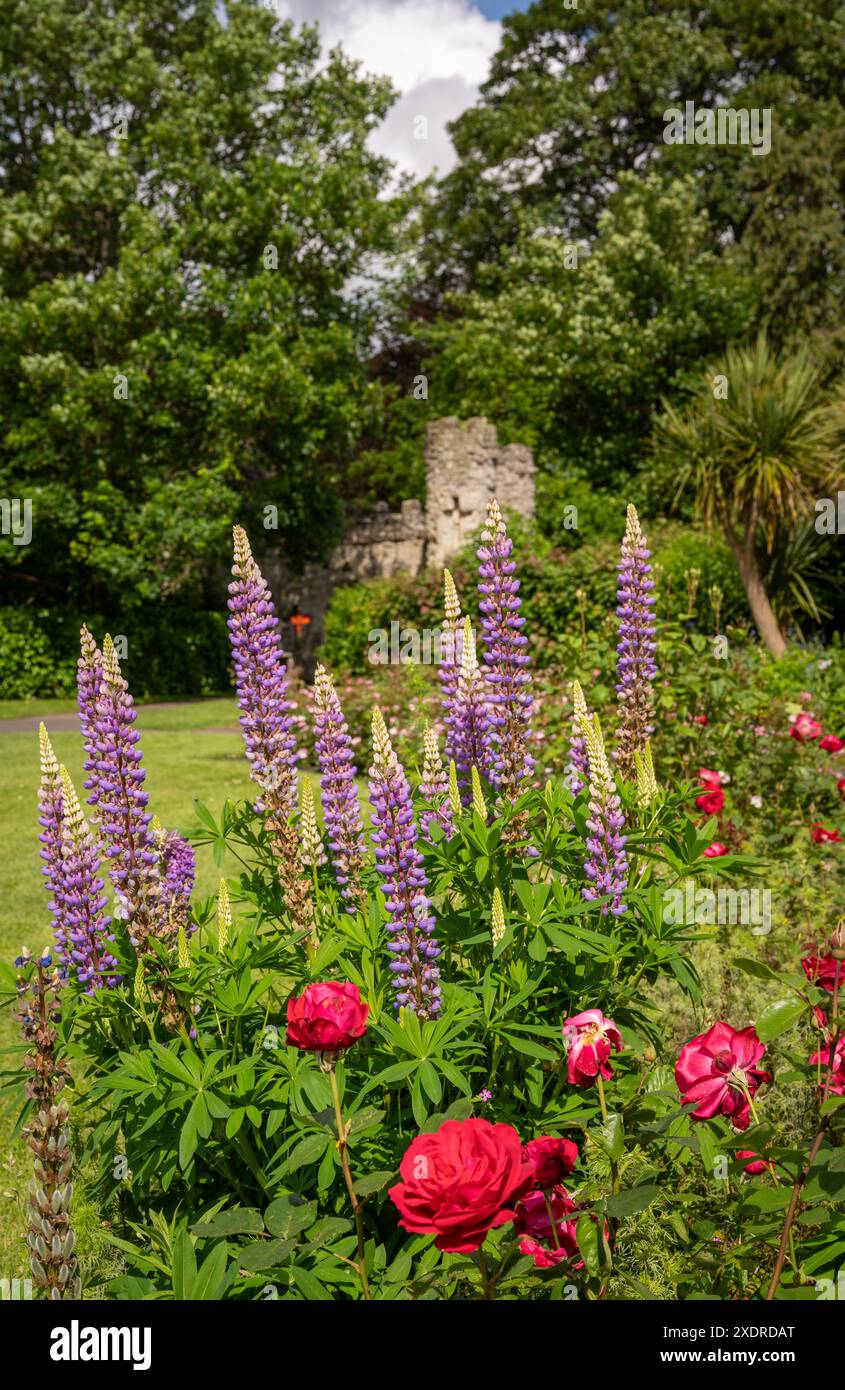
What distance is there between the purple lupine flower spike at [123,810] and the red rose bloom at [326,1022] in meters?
0.87

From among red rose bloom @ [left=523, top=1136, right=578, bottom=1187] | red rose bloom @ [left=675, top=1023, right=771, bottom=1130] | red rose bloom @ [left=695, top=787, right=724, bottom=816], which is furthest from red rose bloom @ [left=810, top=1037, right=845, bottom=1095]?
red rose bloom @ [left=695, top=787, right=724, bottom=816]

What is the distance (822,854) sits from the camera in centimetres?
620

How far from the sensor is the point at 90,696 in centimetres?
281

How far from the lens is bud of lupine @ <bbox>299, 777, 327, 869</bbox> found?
275 centimetres

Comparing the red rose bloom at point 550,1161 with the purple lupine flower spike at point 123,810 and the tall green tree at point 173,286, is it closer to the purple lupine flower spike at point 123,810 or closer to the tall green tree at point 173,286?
the purple lupine flower spike at point 123,810

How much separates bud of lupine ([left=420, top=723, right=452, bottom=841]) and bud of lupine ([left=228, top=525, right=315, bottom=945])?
36 centimetres

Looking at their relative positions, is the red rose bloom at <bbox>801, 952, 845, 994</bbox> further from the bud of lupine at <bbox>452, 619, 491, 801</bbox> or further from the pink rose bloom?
the bud of lupine at <bbox>452, 619, 491, 801</bbox>

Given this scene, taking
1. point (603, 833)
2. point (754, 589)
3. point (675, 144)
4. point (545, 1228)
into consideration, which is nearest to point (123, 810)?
point (603, 833)

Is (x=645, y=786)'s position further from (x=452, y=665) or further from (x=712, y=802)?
(x=712, y=802)

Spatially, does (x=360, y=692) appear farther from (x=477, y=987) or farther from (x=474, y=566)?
(x=477, y=987)

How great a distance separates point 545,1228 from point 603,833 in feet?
3.12

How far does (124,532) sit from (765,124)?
51.3 ft

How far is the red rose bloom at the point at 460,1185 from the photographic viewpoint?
5.15 ft

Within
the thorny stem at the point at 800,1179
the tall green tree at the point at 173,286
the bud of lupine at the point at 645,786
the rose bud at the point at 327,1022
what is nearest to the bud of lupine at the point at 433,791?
the bud of lupine at the point at 645,786
